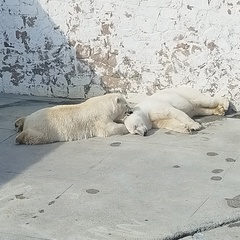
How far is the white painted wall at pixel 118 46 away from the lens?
25.3 feet

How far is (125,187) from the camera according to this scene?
5.50m

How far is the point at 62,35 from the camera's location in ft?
28.2

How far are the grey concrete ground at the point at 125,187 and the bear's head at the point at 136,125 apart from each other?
0.25 feet

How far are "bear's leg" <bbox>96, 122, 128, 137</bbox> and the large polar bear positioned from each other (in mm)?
85

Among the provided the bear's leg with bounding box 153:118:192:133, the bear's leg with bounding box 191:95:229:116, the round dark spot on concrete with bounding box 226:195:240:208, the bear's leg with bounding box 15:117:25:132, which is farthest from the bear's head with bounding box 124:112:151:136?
the round dark spot on concrete with bounding box 226:195:240:208

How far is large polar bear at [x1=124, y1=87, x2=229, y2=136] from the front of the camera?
277 inches

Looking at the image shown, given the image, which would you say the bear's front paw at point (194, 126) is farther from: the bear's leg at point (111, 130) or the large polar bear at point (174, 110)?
the bear's leg at point (111, 130)

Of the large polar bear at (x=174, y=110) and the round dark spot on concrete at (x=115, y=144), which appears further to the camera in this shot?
the large polar bear at (x=174, y=110)

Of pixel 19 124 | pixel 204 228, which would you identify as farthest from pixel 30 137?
pixel 204 228

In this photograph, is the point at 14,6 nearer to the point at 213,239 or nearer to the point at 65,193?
the point at 65,193

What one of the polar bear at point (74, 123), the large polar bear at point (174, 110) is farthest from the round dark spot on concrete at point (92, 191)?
the large polar bear at point (174, 110)

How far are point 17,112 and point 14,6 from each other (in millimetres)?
1588

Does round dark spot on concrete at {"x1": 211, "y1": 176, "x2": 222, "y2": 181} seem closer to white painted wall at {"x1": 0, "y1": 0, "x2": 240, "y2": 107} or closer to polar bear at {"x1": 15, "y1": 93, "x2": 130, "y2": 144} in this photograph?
polar bear at {"x1": 15, "y1": 93, "x2": 130, "y2": 144}

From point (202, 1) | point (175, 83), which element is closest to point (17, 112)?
point (175, 83)
